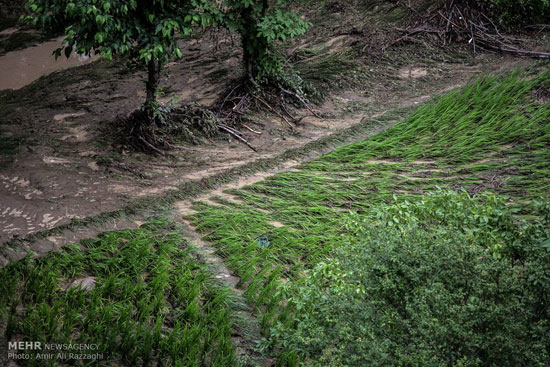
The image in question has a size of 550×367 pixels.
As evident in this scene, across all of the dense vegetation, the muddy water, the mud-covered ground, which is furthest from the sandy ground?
the dense vegetation

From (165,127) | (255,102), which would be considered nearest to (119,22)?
(165,127)

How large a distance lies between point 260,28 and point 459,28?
4.25m

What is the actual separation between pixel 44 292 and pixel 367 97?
568 centimetres

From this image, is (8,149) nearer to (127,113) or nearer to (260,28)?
(127,113)

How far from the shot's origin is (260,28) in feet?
21.8

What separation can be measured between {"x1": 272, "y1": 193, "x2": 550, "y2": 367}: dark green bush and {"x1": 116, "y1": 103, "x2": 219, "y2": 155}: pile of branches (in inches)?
143

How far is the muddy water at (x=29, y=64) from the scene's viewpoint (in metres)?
8.32

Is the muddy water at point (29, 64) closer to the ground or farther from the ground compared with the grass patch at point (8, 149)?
farther from the ground

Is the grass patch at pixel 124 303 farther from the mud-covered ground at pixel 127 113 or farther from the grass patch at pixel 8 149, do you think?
the grass patch at pixel 8 149

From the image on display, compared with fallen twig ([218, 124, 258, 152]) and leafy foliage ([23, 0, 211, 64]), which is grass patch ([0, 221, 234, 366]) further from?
fallen twig ([218, 124, 258, 152])

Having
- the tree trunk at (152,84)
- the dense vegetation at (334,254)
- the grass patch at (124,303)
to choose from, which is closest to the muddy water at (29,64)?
the dense vegetation at (334,254)

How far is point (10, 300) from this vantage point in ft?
10.4

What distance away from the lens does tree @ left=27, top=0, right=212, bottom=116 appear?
4.81 m

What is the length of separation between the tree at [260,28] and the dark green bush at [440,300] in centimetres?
424
